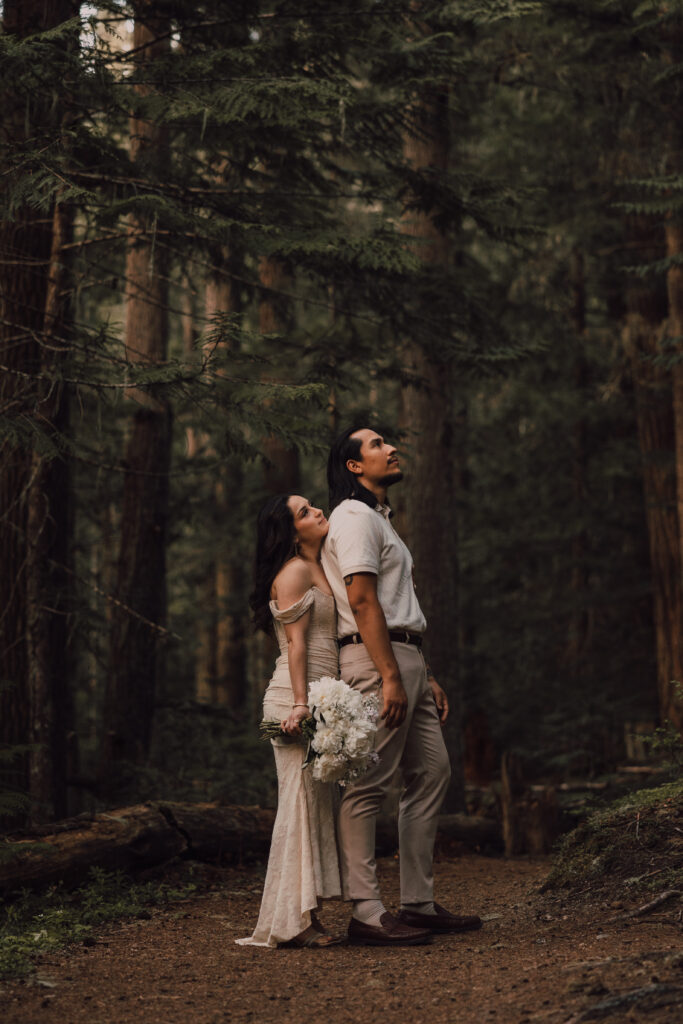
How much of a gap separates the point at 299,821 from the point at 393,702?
0.84m

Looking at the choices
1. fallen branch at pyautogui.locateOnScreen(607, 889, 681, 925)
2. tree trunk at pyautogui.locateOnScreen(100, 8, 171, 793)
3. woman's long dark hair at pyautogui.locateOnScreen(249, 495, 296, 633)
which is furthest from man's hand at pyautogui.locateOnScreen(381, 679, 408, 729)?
tree trunk at pyautogui.locateOnScreen(100, 8, 171, 793)

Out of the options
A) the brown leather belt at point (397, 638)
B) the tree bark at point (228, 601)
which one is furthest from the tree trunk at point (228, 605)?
the brown leather belt at point (397, 638)

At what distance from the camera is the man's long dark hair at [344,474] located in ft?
18.9

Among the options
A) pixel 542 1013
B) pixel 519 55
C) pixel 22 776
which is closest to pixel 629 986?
pixel 542 1013

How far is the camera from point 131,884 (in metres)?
7.57

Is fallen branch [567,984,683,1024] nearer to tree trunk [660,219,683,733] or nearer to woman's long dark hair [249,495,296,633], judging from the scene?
woman's long dark hair [249,495,296,633]

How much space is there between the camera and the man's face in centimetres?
575

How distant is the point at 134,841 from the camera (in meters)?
7.71

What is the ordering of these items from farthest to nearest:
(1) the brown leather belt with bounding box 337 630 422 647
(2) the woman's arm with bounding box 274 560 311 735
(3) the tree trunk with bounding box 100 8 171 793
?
(3) the tree trunk with bounding box 100 8 171 793 < (1) the brown leather belt with bounding box 337 630 422 647 < (2) the woman's arm with bounding box 274 560 311 735

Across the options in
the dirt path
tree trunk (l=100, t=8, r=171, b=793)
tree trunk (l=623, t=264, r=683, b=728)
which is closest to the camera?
the dirt path

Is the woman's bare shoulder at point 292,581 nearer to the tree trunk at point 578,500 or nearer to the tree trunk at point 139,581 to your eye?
the tree trunk at point 139,581

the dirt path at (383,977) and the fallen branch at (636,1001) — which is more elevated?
the fallen branch at (636,1001)

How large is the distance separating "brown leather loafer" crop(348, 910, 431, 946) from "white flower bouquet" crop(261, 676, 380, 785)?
2.63 ft

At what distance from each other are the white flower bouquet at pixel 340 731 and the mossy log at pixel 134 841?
2.52 m
